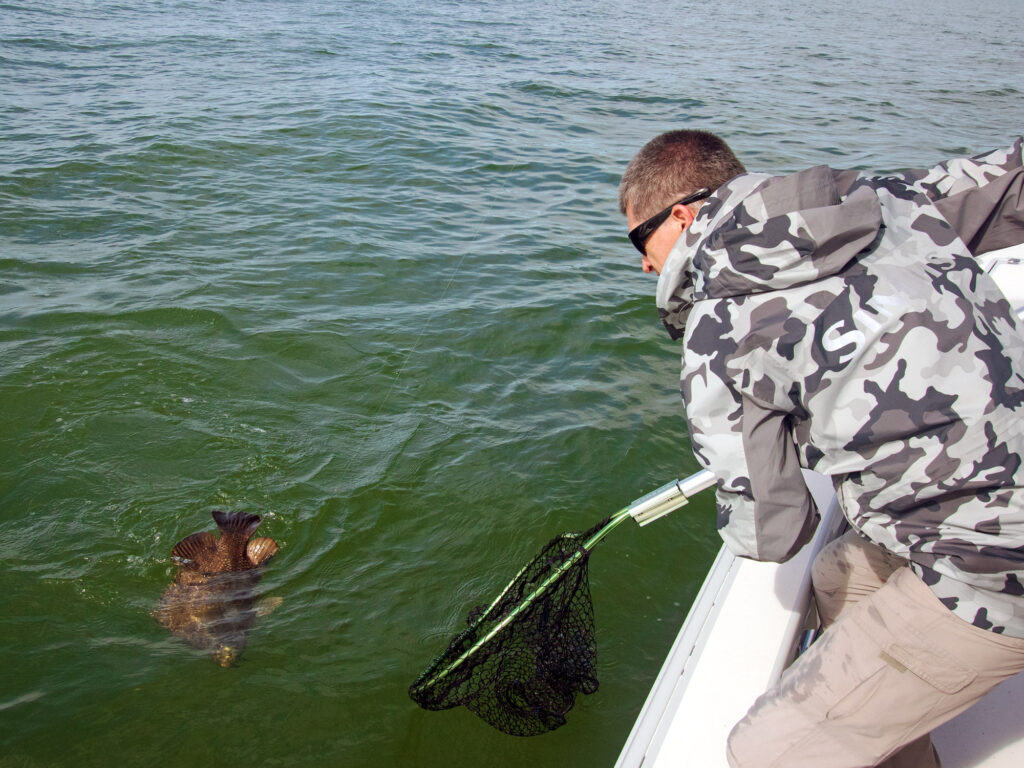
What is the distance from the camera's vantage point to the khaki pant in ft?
6.79

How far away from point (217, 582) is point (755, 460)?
3.28m

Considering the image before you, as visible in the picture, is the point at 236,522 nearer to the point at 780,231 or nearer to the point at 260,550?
the point at 260,550

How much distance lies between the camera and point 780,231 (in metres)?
1.94

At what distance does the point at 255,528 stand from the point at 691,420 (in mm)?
3014

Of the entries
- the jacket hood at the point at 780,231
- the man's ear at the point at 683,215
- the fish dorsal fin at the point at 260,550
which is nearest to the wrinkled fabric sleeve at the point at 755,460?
the jacket hood at the point at 780,231

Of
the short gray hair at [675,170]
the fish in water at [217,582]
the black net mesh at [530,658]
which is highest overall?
the short gray hair at [675,170]

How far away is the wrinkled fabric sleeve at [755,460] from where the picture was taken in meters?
2.08

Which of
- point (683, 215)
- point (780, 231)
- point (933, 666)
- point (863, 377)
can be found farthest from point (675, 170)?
point (933, 666)

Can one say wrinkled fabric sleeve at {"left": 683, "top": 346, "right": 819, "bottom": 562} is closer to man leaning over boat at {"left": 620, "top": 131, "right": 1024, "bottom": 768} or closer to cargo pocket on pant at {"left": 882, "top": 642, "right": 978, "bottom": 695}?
man leaning over boat at {"left": 620, "top": 131, "right": 1024, "bottom": 768}

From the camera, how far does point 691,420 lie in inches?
86.6

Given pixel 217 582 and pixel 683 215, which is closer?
pixel 683 215

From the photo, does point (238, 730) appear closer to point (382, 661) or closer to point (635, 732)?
point (382, 661)

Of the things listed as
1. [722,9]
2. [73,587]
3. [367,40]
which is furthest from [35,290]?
[722,9]

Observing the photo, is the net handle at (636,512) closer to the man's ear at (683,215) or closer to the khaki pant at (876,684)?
the khaki pant at (876,684)
